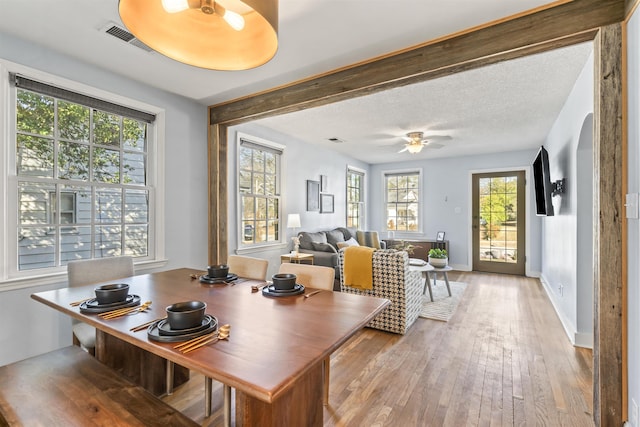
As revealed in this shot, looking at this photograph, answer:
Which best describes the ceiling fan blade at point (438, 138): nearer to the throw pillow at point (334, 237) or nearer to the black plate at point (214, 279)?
the throw pillow at point (334, 237)

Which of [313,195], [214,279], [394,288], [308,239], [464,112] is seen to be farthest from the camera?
[313,195]

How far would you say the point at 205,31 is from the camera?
146 cm

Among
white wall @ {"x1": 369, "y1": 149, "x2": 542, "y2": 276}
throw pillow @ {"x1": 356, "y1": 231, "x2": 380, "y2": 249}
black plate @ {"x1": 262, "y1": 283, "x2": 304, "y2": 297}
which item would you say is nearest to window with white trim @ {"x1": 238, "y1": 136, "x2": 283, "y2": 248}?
throw pillow @ {"x1": 356, "y1": 231, "x2": 380, "y2": 249}

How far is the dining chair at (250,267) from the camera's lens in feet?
7.82

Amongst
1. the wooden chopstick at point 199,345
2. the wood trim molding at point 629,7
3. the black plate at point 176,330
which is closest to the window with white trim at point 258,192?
the black plate at point 176,330

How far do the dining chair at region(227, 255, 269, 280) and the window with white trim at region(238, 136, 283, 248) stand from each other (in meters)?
1.80

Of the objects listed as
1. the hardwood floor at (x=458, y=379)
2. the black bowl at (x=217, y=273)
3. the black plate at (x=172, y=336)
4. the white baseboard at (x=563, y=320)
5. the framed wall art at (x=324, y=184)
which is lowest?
the hardwood floor at (x=458, y=379)

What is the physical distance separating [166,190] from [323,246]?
7.88ft

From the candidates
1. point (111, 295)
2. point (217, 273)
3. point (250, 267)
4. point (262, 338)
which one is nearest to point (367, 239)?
point (250, 267)

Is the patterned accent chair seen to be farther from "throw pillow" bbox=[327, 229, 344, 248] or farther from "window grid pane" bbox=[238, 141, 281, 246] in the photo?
"throw pillow" bbox=[327, 229, 344, 248]

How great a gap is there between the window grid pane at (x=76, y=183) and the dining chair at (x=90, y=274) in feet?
1.54

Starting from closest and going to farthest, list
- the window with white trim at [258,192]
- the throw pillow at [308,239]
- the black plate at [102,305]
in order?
the black plate at [102,305], the window with white trim at [258,192], the throw pillow at [308,239]

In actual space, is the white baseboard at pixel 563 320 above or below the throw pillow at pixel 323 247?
below

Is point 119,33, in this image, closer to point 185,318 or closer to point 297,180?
point 185,318
